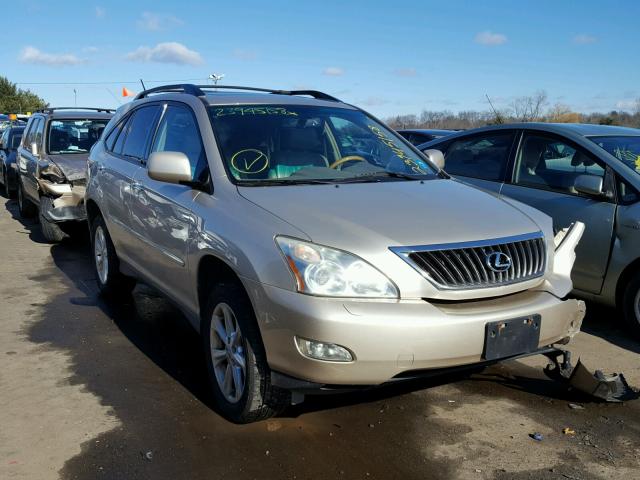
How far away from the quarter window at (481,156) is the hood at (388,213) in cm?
208

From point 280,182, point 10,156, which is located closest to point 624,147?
point 280,182

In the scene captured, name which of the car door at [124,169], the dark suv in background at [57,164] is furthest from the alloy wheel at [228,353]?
the dark suv in background at [57,164]

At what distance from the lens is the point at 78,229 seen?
9.52 metres

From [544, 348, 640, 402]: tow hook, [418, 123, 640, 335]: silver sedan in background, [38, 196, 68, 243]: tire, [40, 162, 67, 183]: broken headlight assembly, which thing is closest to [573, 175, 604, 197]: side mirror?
[418, 123, 640, 335]: silver sedan in background

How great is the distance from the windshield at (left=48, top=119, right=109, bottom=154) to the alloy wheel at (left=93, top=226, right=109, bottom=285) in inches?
147

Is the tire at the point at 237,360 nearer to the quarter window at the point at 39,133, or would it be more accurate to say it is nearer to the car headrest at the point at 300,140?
the car headrest at the point at 300,140

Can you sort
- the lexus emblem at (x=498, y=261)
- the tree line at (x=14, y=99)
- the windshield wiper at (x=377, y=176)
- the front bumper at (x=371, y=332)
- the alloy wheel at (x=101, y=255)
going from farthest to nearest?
1. the tree line at (x=14, y=99)
2. the alloy wheel at (x=101, y=255)
3. the windshield wiper at (x=377, y=176)
4. the lexus emblem at (x=498, y=261)
5. the front bumper at (x=371, y=332)

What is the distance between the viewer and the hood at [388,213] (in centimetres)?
313

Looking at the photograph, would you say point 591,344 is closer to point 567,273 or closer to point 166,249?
point 567,273

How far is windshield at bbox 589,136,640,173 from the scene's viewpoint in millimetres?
5205

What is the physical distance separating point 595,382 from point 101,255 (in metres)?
4.35

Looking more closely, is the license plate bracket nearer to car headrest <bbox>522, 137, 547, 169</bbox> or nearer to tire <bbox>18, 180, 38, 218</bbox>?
car headrest <bbox>522, 137, 547, 169</bbox>

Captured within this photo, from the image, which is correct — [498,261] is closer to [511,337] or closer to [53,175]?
[511,337]

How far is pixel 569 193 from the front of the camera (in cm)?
535
